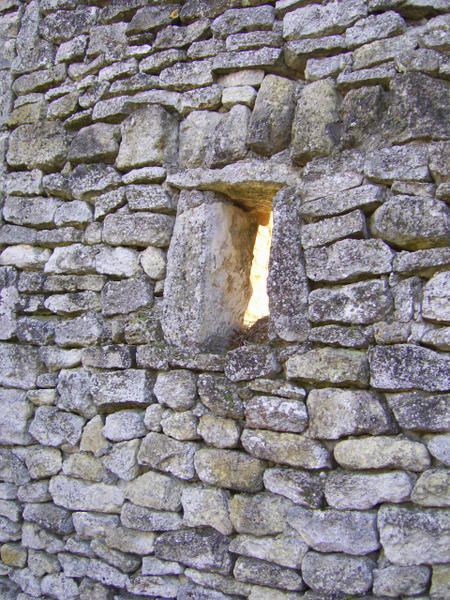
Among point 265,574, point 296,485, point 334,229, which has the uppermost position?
point 334,229

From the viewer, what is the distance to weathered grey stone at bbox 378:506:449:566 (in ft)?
7.71

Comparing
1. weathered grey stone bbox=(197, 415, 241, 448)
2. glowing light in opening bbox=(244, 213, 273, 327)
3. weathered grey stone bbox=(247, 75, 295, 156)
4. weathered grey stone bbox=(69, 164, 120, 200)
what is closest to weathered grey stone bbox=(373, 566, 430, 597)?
weathered grey stone bbox=(197, 415, 241, 448)

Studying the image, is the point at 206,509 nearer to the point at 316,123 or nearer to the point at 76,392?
the point at 76,392

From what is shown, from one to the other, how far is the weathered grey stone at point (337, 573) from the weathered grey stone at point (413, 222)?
1212 mm

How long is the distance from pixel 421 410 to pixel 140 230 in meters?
1.57

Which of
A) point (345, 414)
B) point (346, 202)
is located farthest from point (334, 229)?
point (345, 414)

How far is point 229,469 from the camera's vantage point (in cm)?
280

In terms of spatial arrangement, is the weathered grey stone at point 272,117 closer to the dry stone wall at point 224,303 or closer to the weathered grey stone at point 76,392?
the dry stone wall at point 224,303

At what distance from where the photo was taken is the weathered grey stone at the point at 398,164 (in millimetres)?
2584

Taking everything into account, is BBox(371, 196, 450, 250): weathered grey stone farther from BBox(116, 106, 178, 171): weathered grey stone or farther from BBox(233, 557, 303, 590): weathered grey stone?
BBox(233, 557, 303, 590): weathered grey stone

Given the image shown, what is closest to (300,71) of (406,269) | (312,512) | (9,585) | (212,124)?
(212,124)

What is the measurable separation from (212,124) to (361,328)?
1266mm

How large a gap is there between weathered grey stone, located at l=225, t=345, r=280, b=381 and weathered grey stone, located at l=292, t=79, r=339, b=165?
2.78ft

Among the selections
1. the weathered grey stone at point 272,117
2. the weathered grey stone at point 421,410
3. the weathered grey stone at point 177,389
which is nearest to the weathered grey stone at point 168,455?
the weathered grey stone at point 177,389
